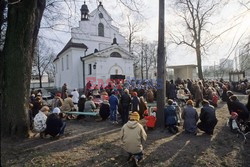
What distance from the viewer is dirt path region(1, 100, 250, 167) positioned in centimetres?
497

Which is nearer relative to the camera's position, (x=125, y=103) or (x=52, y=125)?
(x=52, y=125)

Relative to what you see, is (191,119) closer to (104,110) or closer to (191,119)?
(191,119)

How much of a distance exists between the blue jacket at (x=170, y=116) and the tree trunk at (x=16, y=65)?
5.39m

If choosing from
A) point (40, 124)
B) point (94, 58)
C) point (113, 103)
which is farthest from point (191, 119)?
point (94, 58)

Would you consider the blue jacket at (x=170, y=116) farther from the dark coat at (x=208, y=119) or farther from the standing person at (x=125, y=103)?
the standing person at (x=125, y=103)

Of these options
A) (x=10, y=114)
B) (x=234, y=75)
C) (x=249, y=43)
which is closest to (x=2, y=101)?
(x=10, y=114)

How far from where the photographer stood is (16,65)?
630cm

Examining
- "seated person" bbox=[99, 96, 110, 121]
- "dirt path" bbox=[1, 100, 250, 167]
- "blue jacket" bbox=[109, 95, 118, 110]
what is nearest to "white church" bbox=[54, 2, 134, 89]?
"seated person" bbox=[99, 96, 110, 121]

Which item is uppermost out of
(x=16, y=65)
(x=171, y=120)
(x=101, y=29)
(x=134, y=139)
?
(x=101, y=29)

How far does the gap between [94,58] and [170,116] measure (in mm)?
22084

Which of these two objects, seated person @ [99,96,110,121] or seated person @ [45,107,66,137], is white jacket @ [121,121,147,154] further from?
seated person @ [99,96,110,121]

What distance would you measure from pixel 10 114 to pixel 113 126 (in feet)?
13.9

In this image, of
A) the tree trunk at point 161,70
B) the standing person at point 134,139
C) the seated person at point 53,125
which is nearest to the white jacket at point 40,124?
the seated person at point 53,125

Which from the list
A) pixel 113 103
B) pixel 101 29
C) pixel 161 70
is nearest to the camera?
pixel 161 70
